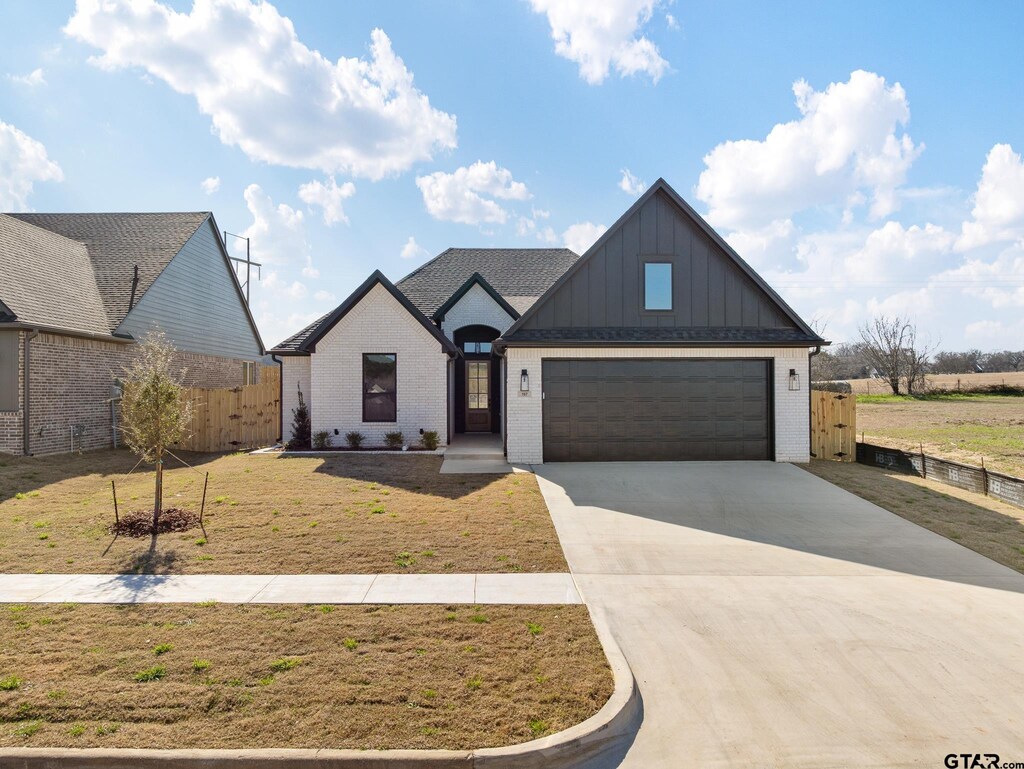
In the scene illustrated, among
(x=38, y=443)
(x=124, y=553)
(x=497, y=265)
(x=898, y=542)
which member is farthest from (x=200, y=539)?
(x=497, y=265)

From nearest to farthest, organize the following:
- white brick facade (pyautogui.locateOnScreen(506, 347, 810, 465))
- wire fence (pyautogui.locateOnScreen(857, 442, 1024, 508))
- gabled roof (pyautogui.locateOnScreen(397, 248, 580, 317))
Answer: wire fence (pyautogui.locateOnScreen(857, 442, 1024, 508)) < white brick facade (pyautogui.locateOnScreen(506, 347, 810, 465)) < gabled roof (pyautogui.locateOnScreen(397, 248, 580, 317))

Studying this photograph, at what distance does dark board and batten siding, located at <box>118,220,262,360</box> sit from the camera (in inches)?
703

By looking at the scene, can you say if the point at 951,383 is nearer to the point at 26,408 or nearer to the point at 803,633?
the point at 803,633

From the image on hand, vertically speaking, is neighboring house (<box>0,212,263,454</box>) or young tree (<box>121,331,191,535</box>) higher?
neighboring house (<box>0,212,263,454</box>)

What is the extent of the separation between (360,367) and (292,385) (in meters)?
2.31

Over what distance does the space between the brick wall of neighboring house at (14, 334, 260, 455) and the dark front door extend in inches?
328

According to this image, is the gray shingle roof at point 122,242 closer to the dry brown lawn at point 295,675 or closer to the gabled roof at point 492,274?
the gabled roof at point 492,274

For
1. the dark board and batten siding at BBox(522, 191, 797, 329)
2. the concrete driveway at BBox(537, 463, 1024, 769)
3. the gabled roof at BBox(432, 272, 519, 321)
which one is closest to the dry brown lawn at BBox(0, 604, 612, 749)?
the concrete driveway at BBox(537, 463, 1024, 769)

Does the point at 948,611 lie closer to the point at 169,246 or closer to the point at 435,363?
the point at 435,363

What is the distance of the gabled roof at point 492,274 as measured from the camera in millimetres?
19109

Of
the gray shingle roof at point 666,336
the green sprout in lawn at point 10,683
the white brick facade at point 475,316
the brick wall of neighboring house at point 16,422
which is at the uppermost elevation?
the white brick facade at point 475,316

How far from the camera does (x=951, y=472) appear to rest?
1076cm

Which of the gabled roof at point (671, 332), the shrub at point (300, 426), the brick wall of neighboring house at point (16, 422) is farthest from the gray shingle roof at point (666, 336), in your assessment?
the brick wall of neighboring house at point (16, 422)

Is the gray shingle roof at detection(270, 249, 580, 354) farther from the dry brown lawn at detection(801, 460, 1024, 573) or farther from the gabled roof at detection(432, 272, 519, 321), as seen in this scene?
the dry brown lawn at detection(801, 460, 1024, 573)
